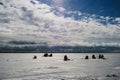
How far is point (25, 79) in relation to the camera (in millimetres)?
50844

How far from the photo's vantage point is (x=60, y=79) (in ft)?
166

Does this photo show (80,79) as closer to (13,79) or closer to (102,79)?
(102,79)

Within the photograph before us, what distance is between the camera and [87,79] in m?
50.5

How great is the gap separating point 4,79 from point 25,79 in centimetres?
517

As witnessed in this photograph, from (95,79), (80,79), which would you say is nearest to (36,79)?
(80,79)

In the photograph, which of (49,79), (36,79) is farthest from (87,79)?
(36,79)

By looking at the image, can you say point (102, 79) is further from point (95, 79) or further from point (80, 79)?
point (80, 79)

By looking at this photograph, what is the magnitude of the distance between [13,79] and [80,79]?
1588 centimetres

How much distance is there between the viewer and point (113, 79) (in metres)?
51.2

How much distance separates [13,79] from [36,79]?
5.45 meters

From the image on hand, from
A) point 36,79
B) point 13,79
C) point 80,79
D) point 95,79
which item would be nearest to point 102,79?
point 95,79

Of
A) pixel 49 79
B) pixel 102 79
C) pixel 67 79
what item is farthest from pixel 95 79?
pixel 49 79

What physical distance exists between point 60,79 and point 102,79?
33.6ft

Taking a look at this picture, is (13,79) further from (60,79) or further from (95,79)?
(95,79)
